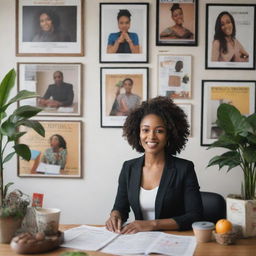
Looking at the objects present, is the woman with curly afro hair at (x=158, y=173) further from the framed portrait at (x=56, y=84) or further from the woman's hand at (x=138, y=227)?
the framed portrait at (x=56, y=84)

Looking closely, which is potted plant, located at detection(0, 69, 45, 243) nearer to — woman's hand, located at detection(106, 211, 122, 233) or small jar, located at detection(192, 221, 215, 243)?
woman's hand, located at detection(106, 211, 122, 233)

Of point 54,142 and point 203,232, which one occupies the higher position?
point 54,142

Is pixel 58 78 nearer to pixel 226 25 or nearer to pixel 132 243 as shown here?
pixel 226 25

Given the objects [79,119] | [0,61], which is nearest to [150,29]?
[79,119]

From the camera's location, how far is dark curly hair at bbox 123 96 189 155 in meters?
2.25

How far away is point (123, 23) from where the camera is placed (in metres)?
3.20

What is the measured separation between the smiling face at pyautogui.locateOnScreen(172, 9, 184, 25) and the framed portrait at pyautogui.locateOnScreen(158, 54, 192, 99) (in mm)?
291

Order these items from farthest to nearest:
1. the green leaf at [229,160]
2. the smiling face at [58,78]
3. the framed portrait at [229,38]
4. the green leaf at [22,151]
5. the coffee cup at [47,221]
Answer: the smiling face at [58,78]
the framed portrait at [229,38]
the green leaf at [229,160]
the green leaf at [22,151]
the coffee cup at [47,221]

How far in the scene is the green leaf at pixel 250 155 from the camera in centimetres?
217

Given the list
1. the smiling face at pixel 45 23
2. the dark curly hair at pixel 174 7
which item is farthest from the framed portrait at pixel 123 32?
the smiling face at pixel 45 23

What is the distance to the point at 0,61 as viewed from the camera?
3.30 meters

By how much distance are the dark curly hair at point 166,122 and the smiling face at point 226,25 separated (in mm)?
1191

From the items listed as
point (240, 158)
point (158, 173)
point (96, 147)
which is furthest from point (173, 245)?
point (96, 147)

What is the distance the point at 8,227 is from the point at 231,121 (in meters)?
1.42
